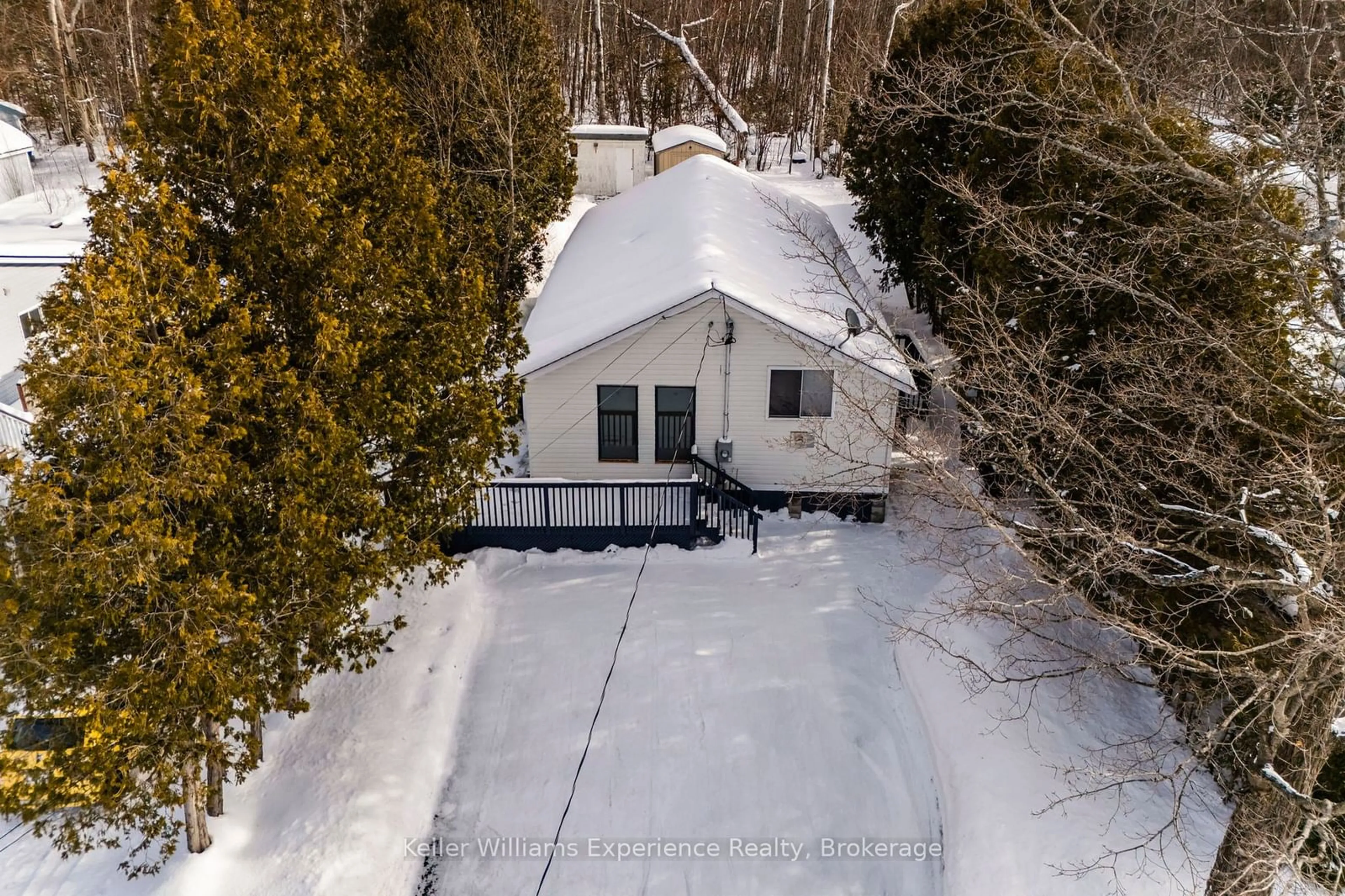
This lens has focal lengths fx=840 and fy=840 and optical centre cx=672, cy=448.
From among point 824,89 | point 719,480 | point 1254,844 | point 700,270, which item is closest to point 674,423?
point 719,480

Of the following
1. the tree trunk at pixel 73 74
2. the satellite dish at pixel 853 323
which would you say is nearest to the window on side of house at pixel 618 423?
the satellite dish at pixel 853 323

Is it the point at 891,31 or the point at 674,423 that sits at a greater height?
the point at 891,31

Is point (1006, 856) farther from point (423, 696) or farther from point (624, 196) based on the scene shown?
point (624, 196)

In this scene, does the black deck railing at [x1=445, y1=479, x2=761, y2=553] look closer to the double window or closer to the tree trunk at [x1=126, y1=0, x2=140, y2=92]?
the double window

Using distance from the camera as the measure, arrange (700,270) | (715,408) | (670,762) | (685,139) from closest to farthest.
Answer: (670,762) → (700,270) → (715,408) → (685,139)

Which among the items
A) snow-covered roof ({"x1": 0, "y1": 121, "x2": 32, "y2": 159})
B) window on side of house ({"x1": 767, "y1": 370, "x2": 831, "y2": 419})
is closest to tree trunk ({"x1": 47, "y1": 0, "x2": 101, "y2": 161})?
snow-covered roof ({"x1": 0, "y1": 121, "x2": 32, "y2": 159})

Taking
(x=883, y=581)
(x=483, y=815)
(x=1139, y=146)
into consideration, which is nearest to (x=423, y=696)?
(x=483, y=815)

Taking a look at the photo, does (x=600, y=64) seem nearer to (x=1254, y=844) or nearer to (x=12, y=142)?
(x=12, y=142)

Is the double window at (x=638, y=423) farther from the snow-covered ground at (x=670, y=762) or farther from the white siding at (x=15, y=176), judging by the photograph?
the white siding at (x=15, y=176)
